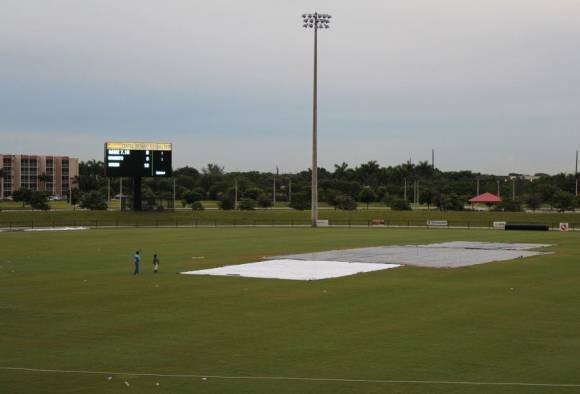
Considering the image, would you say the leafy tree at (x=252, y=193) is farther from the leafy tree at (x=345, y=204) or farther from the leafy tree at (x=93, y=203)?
the leafy tree at (x=93, y=203)

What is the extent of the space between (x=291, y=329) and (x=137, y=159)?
79703mm

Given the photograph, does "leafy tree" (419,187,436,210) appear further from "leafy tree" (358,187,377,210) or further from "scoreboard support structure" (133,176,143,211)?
"scoreboard support structure" (133,176,143,211)

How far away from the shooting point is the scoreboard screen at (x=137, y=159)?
98312 mm

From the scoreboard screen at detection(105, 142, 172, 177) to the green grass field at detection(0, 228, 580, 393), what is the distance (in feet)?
193

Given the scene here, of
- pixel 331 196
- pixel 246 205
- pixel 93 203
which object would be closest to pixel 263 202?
pixel 246 205

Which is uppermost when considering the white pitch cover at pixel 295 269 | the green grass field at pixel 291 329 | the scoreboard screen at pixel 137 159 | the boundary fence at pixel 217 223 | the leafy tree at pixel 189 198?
the scoreboard screen at pixel 137 159

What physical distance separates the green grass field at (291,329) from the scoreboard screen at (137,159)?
5871 centimetres

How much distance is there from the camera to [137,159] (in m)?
99.1

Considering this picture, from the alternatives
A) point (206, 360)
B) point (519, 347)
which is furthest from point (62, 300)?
point (519, 347)

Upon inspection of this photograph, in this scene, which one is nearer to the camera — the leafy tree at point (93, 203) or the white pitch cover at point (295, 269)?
the white pitch cover at point (295, 269)

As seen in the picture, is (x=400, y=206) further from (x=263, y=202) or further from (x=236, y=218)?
(x=236, y=218)

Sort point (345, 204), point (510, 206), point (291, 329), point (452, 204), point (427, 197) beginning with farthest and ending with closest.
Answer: point (427, 197) < point (452, 204) < point (345, 204) < point (510, 206) < point (291, 329)

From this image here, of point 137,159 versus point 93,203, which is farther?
point 93,203

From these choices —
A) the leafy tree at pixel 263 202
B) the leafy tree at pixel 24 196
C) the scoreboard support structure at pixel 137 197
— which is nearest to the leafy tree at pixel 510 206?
the leafy tree at pixel 263 202
